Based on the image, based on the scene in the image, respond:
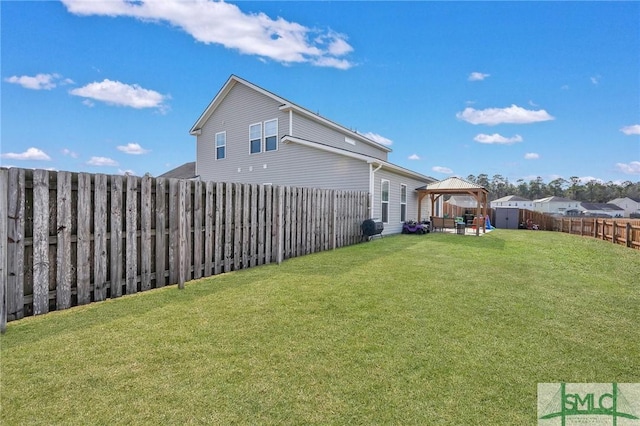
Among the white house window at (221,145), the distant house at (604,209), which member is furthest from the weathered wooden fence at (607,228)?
the distant house at (604,209)

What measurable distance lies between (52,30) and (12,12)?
297 centimetres

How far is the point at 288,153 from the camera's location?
46.0ft

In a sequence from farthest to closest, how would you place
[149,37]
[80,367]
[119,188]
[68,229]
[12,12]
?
[149,37] < [12,12] < [119,188] < [68,229] < [80,367]

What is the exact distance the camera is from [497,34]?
38.9 feet

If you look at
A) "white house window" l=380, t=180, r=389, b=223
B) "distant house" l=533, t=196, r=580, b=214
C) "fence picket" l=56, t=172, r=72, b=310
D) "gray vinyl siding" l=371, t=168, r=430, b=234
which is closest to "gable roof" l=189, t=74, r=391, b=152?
"gray vinyl siding" l=371, t=168, r=430, b=234

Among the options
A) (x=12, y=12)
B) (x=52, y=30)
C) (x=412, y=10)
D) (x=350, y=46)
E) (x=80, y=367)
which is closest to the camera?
(x=80, y=367)

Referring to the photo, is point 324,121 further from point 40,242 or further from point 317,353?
point 317,353

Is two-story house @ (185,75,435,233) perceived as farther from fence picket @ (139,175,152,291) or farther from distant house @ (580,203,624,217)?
distant house @ (580,203,624,217)

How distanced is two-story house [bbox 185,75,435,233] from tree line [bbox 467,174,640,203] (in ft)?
209

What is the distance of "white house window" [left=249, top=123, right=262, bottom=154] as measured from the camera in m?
15.3

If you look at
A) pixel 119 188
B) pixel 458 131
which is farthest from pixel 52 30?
pixel 458 131

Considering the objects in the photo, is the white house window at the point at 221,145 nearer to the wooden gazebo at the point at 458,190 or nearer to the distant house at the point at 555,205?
the wooden gazebo at the point at 458,190

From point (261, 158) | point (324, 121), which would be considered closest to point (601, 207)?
point (324, 121)

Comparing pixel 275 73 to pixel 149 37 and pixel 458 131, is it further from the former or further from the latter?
pixel 458 131
